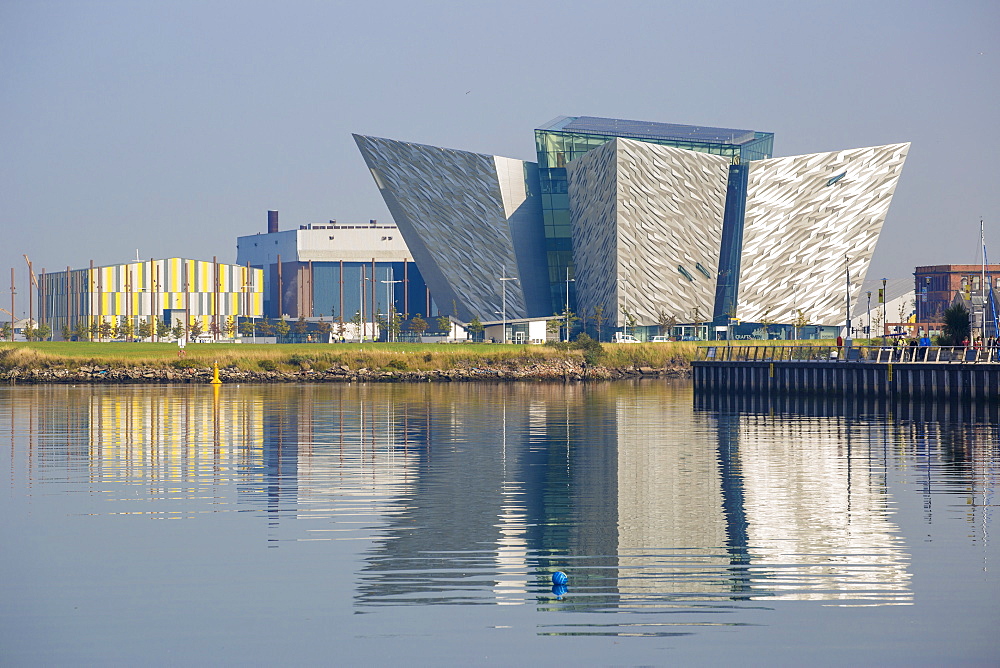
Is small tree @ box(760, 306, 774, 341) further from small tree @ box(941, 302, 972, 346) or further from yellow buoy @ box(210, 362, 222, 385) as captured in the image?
yellow buoy @ box(210, 362, 222, 385)

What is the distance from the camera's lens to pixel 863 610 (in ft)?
46.0

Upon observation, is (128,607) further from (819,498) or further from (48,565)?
(819,498)

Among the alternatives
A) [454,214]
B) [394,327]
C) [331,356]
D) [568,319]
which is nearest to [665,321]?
[568,319]

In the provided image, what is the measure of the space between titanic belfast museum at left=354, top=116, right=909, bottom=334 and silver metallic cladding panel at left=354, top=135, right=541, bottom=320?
11cm

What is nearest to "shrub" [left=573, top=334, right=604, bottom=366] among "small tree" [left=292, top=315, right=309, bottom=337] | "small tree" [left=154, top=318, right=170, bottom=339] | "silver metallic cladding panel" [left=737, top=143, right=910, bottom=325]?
"silver metallic cladding panel" [left=737, top=143, right=910, bottom=325]

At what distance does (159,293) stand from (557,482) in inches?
4541

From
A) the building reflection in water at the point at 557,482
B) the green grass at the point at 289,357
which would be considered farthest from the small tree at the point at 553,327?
the building reflection in water at the point at 557,482

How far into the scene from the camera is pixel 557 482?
2547 cm

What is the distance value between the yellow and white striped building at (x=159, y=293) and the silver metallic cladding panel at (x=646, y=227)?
138 feet

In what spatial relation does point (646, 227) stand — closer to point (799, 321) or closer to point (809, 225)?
point (809, 225)

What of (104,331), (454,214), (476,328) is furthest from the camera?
(104,331)

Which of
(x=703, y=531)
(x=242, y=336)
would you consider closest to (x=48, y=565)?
(x=703, y=531)

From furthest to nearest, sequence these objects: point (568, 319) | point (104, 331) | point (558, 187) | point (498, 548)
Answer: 1. point (104, 331)
2. point (558, 187)
3. point (568, 319)
4. point (498, 548)

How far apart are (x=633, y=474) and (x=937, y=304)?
13701 centimetres
